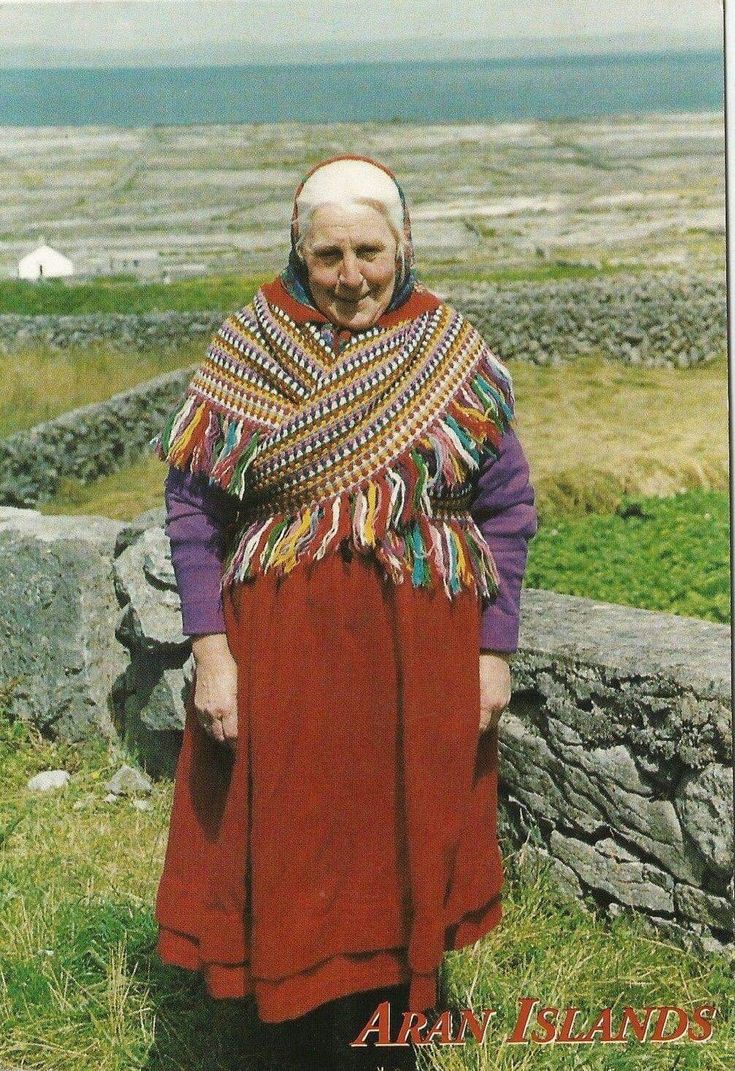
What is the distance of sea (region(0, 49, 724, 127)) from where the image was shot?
10.8 feet

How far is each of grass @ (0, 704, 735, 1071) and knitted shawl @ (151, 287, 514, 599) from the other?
1217mm

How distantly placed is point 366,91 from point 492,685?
80.5 inches

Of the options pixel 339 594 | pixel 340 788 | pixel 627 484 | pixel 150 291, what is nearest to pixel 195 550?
pixel 339 594

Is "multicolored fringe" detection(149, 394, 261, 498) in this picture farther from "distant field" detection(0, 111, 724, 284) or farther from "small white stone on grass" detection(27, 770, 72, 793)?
"small white stone on grass" detection(27, 770, 72, 793)

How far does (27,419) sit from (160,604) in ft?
5.04

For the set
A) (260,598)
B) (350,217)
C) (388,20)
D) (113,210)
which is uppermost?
(388,20)

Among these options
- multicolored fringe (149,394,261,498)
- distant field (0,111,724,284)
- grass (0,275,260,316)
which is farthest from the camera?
grass (0,275,260,316)

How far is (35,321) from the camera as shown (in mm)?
5020

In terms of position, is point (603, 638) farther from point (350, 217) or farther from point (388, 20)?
point (388, 20)

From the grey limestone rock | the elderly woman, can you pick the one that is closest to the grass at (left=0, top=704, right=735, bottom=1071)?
the elderly woman

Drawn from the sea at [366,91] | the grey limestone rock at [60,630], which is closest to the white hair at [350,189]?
the sea at [366,91]

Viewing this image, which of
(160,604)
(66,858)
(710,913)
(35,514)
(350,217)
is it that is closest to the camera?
(350,217)

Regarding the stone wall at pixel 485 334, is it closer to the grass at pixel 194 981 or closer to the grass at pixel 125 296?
the grass at pixel 125 296

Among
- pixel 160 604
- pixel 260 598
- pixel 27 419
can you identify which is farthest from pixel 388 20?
pixel 27 419
